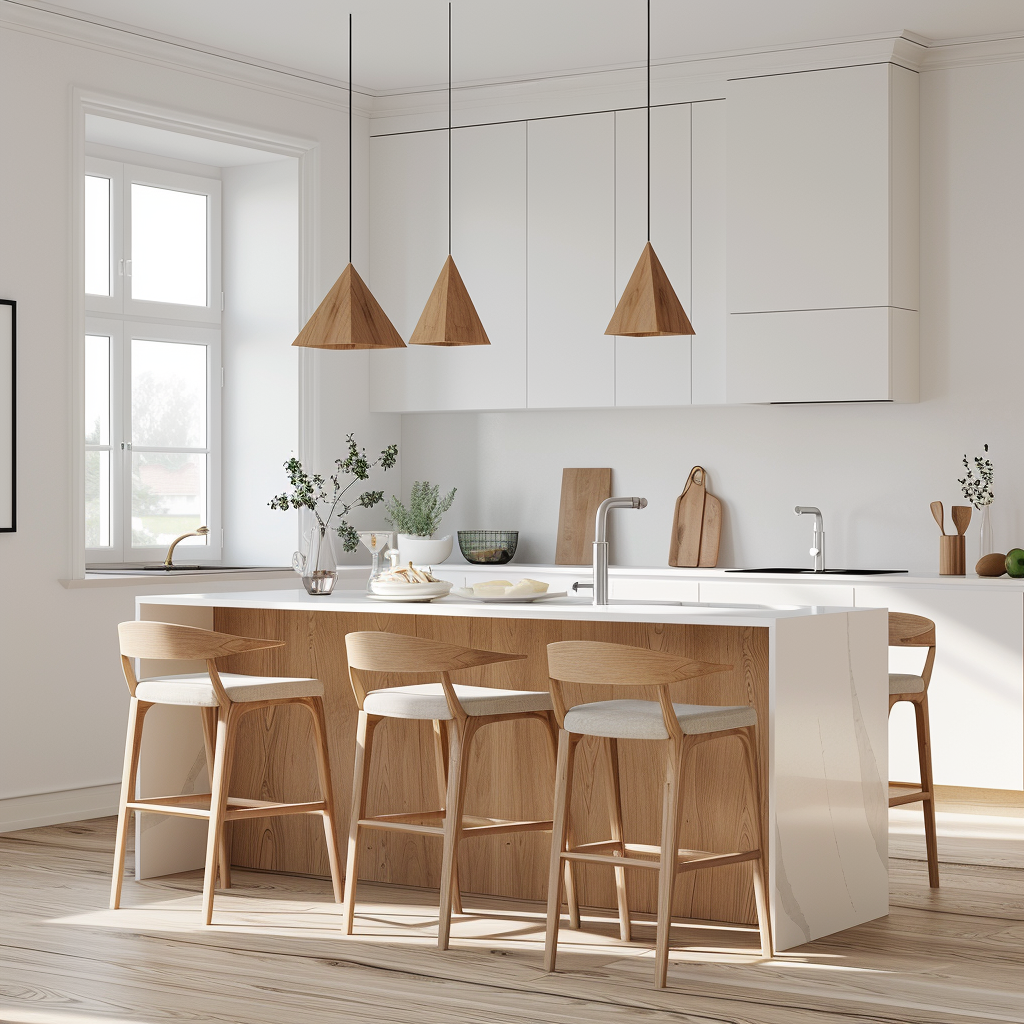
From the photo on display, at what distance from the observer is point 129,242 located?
6.78m

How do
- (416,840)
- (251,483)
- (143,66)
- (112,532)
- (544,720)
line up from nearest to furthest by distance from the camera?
1. (544,720)
2. (416,840)
3. (143,66)
4. (112,532)
5. (251,483)

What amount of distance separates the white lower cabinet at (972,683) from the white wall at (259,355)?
8.76 ft

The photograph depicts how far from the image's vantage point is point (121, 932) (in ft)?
13.8

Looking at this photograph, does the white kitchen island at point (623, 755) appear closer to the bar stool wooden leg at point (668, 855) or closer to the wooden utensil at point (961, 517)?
the bar stool wooden leg at point (668, 855)

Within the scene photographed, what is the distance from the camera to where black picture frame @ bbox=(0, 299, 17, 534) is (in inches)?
225

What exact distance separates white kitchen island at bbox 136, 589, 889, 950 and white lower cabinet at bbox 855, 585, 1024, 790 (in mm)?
1625

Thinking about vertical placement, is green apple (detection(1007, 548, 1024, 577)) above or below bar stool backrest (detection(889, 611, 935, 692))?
above

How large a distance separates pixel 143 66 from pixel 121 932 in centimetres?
359

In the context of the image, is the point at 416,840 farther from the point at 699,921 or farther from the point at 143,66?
the point at 143,66

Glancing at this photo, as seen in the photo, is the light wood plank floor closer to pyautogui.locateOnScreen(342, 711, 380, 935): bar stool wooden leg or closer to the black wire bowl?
pyautogui.locateOnScreen(342, 711, 380, 935): bar stool wooden leg

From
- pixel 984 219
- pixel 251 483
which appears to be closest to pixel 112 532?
pixel 251 483

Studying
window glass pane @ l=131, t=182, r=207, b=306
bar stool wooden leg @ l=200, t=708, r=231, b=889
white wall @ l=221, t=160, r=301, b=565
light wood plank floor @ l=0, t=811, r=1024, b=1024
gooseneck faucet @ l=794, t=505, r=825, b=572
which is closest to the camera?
light wood plank floor @ l=0, t=811, r=1024, b=1024

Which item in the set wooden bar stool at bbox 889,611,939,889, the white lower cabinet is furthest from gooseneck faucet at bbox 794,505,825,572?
wooden bar stool at bbox 889,611,939,889

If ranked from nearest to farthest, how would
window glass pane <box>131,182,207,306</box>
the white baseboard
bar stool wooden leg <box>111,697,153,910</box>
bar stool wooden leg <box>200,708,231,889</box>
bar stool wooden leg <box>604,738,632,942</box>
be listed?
bar stool wooden leg <box>604,738,632,942</box> < bar stool wooden leg <box>111,697,153,910</box> < bar stool wooden leg <box>200,708,231,889</box> < the white baseboard < window glass pane <box>131,182,207,306</box>
